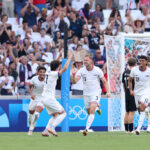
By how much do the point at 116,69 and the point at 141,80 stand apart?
12.8 feet

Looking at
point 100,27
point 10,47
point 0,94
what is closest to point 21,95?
point 0,94

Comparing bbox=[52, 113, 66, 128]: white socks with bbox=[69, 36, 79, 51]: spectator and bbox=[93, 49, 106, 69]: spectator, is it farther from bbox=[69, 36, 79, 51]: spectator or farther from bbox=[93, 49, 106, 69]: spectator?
bbox=[69, 36, 79, 51]: spectator

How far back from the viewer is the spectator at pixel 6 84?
21188mm

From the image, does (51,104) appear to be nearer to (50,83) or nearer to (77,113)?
(50,83)

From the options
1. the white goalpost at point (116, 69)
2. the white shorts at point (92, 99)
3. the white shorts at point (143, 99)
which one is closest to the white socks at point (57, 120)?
the white shorts at point (92, 99)

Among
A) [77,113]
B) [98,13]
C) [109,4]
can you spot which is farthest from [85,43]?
[109,4]

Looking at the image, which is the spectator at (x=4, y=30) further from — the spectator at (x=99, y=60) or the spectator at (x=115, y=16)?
the spectator at (x=115, y=16)

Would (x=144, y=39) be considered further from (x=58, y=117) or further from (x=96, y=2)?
(x=96, y=2)

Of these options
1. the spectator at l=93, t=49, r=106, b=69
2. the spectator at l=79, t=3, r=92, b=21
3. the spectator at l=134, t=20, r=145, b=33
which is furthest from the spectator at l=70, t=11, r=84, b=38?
the spectator at l=93, t=49, r=106, b=69

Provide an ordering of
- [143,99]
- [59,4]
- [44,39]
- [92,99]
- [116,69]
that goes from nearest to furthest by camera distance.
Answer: [143,99] < [92,99] < [116,69] < [44,39] < [59,4]

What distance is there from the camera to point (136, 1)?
2741cm

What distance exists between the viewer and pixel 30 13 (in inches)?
998

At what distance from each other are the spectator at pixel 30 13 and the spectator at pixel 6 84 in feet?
15.1

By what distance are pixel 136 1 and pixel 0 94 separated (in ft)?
30.0
